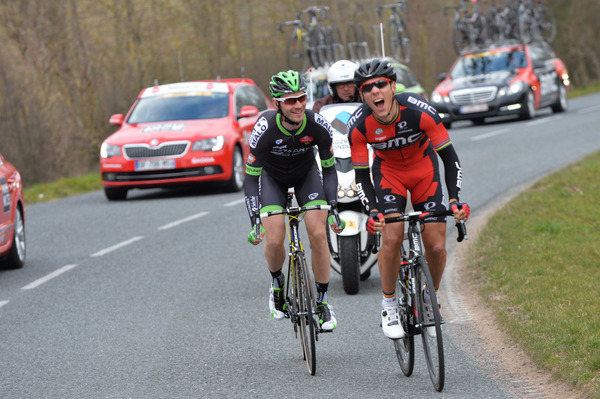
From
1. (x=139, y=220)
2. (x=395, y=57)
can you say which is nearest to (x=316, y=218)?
(x=139, y=220)

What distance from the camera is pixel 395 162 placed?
22.5 feet

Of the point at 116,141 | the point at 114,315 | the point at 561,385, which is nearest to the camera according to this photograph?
the point at 561,385

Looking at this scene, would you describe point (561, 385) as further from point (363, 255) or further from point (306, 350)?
point (363, 255)

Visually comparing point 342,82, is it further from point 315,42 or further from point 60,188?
point 315,42

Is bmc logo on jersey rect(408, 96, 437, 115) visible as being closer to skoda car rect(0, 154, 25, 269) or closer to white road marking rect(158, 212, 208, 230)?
skoda car rect(0, 154, 25, 269)

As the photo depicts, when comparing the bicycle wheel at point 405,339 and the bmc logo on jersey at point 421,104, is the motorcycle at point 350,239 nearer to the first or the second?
the bicycle wheel at point 405,339

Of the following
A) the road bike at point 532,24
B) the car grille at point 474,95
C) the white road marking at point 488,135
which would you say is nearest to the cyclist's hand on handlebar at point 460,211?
the white road marking at point 488,135

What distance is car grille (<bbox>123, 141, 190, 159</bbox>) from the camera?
17938 millimetres

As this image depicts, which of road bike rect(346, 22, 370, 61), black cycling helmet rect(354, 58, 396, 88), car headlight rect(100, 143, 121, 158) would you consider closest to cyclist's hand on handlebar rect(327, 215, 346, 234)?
black cycling helmet rect(354, 58, 396, 88)

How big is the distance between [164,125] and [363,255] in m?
9.89

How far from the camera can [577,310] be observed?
743 cm

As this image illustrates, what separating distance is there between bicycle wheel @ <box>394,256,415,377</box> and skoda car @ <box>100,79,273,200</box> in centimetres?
1113

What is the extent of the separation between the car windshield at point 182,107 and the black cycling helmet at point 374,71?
12.5m

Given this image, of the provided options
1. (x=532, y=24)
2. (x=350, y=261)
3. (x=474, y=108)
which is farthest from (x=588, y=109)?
(x=350, y=261)
